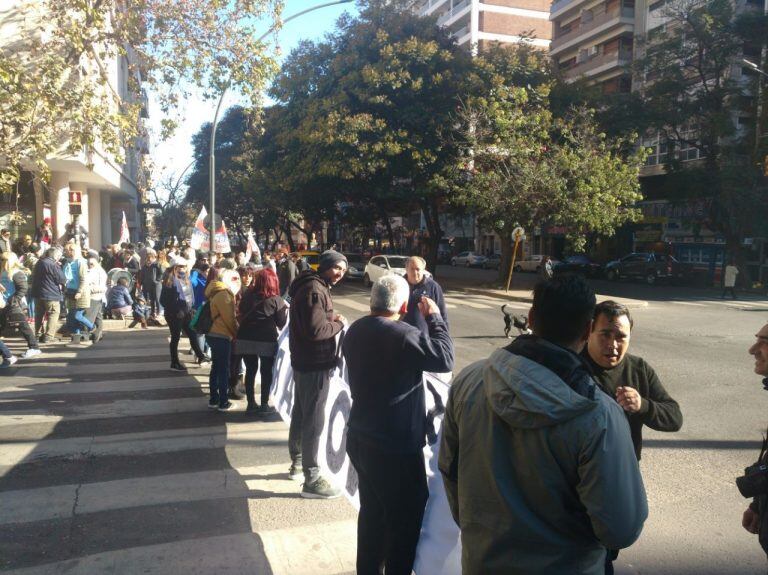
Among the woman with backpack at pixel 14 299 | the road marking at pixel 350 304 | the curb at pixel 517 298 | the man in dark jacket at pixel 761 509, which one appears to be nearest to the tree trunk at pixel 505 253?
the curb at pixel 517 298

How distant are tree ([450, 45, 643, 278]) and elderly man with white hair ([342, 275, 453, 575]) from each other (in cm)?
2065

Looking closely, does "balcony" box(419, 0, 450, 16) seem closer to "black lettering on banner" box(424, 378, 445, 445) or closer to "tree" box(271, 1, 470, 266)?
"tree" box(271, 1, 470, 266)

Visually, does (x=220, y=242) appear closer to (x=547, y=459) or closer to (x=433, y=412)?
(x=433, y=412)

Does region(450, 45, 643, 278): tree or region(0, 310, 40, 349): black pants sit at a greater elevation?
region(450, 45, 643, 278): tree

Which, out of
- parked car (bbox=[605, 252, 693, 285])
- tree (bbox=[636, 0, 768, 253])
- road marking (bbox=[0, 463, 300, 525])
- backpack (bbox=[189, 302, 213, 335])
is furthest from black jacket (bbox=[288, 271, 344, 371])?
parked car (bbox=[605, 252, 693, 285])

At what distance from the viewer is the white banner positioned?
340 centimetres

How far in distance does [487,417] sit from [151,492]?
3757 mm

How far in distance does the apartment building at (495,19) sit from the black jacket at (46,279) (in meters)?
51.1

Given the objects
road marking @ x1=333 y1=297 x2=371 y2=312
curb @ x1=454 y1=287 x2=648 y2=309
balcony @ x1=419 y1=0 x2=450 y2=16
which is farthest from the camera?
balcony @ x1=419 y1=0 x2=450 y2=16

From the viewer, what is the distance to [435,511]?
139 inches

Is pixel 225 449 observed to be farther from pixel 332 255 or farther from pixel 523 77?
pixel 523 77

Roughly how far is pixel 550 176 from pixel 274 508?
20485 millimetres

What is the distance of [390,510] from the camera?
3.17 m

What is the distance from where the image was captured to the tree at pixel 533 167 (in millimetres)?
23312
